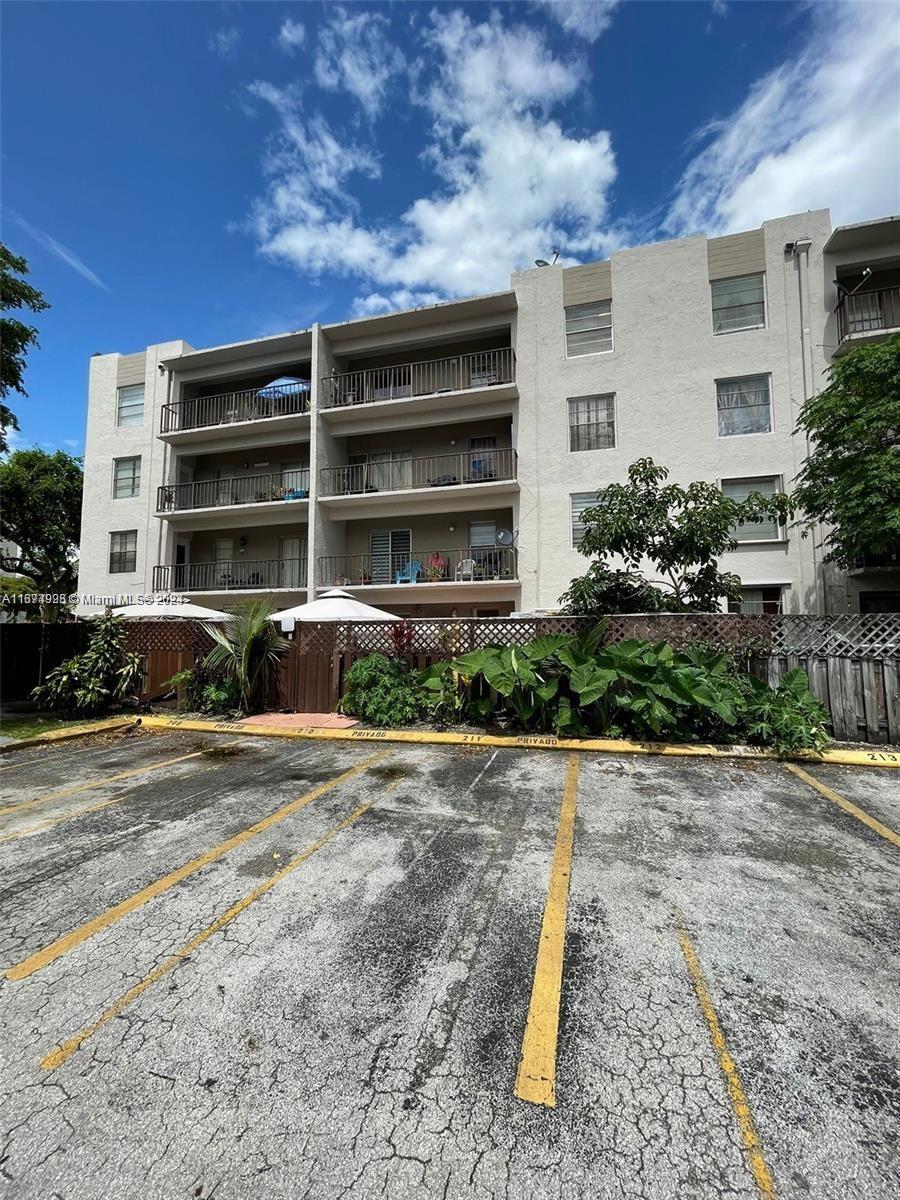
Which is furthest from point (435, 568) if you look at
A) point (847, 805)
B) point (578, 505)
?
point (847, 805)

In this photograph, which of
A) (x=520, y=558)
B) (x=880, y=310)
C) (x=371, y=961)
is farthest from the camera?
(x=520, y=558)

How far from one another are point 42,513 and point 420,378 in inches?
768

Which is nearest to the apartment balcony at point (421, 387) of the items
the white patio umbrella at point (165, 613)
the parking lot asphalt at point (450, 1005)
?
the white patio umbrella at point (165, 613)

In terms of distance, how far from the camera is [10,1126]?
5.82 feet

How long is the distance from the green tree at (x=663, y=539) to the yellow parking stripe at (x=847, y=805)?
13.8 feet

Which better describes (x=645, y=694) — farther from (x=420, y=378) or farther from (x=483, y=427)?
(x=420, y=378)

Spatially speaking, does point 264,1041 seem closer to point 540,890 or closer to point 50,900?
point 540,890

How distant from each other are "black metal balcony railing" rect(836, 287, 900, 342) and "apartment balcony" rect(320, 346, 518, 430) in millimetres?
8999

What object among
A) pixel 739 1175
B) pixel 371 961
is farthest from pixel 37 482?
pixel 739 1175

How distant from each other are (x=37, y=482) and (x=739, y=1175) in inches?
1238

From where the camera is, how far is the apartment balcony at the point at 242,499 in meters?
19.2

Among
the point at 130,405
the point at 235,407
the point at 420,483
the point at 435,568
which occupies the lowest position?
the point at 435,568

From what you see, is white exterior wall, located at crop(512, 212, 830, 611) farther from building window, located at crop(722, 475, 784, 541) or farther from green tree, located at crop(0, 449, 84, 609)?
green tree, located at crop(0, 449, 84, 609)

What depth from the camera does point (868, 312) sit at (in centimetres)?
1463
